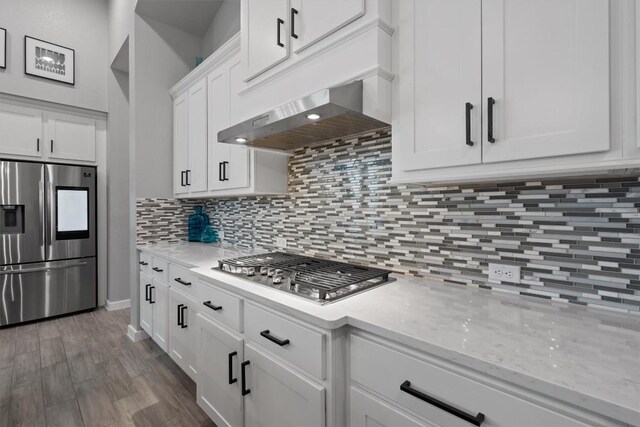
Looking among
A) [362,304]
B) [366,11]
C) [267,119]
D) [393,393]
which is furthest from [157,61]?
[393,393]

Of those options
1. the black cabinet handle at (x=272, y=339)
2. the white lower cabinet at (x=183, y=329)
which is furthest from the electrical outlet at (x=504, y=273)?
the white lower cabinet at (x=183, y=329)

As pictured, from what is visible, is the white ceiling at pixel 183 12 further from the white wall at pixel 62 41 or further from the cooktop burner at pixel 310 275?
the cooktop burner at pixel 310 275

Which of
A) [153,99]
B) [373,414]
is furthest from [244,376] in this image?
[153,99]

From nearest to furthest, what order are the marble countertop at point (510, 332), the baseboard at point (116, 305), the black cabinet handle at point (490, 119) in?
the marble countertop at point (510, 332) < the black cabinet handle at point (490, 119) < the baseboard at point (116, 305)

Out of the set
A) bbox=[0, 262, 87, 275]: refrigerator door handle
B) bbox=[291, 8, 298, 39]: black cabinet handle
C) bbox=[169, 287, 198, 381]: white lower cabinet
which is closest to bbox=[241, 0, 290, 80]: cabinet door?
bbox=[291, 8, 298, 39]: black cabinet handle

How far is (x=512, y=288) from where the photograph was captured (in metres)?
1.27

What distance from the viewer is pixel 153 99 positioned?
3.09 m

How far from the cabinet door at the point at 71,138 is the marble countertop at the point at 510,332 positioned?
3558mm

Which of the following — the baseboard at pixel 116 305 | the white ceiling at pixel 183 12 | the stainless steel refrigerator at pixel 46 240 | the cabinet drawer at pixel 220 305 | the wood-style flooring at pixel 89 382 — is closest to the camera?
the cabinet drawer at pixel 220 305

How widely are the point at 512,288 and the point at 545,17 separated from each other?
38.3 inches

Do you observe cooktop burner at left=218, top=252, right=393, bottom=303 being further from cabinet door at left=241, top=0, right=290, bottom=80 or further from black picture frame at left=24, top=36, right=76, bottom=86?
black picture frame at left=24, top=36, right=76, bottom=86

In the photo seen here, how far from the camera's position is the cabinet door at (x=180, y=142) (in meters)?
2.96

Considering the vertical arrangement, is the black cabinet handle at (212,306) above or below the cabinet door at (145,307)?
above

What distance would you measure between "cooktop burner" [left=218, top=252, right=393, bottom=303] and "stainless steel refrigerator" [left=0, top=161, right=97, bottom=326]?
2.95 metres
